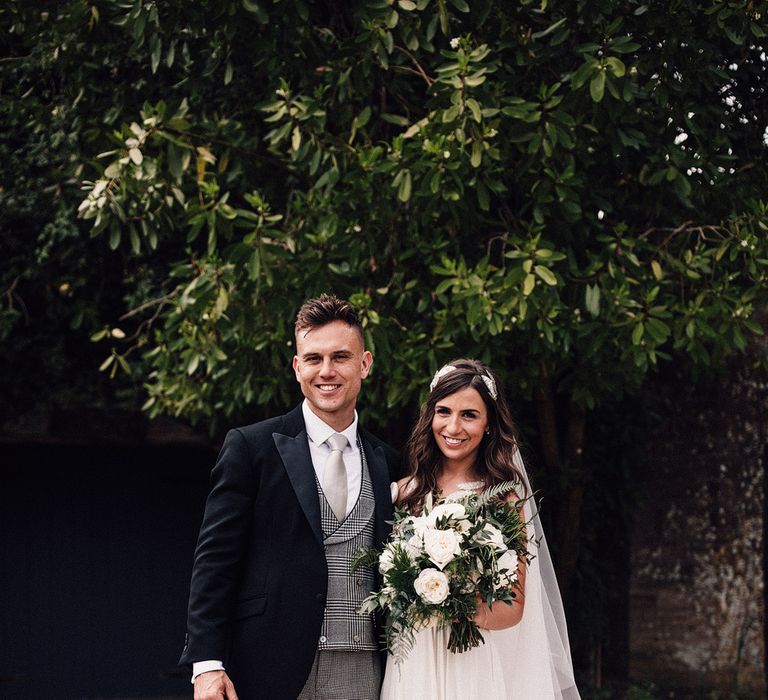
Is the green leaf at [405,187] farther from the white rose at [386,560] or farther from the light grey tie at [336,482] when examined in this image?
the white rose at [386,560]

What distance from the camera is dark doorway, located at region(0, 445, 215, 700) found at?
752 centimetres

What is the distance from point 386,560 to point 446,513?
8.7 inches

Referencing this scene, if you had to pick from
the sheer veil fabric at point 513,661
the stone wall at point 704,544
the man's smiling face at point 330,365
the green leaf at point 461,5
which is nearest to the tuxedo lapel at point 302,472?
the man's smiling face at point 330,365

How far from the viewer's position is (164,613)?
7777mm

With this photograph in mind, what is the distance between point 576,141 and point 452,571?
2.32m

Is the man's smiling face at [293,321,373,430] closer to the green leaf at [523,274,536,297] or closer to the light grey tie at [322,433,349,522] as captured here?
the light grey tie at [322,433,349,522]

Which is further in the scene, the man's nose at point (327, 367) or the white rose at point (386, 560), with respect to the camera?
the man's nose at point (327, 367)

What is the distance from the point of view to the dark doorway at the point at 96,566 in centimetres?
752

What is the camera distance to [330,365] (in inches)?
128

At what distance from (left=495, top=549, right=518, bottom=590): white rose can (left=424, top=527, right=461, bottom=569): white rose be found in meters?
0.14

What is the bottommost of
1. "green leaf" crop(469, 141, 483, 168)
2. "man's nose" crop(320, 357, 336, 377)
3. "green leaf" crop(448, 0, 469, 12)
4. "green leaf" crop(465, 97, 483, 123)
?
"man's nose" crop(320, 357, 336, 377)

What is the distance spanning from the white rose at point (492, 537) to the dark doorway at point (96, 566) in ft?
16.3

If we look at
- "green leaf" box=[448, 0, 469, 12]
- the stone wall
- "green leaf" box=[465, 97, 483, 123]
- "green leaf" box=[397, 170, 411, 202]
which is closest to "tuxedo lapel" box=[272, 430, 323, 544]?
"green leaf" box=[397, 170, 411, 202]

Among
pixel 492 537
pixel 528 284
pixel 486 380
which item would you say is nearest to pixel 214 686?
pixel 492 537
